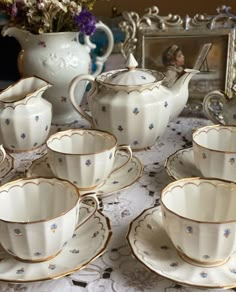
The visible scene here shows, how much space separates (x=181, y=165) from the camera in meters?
0.66

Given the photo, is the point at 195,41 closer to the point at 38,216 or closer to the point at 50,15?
the point at 50,15

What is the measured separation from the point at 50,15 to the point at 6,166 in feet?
0.95

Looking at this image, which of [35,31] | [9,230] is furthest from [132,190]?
[35,31]

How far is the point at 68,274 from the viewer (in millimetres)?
436

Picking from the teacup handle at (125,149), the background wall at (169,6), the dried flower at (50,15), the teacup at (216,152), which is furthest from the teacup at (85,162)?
the background wall at (169,6)

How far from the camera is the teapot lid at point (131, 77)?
0.71 m

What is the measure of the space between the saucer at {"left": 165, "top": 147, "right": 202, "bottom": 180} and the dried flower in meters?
0.30

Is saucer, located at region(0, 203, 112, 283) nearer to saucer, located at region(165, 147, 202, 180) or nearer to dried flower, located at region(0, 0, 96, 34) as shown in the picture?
saucer, located at region(165, 147, 202, 180)

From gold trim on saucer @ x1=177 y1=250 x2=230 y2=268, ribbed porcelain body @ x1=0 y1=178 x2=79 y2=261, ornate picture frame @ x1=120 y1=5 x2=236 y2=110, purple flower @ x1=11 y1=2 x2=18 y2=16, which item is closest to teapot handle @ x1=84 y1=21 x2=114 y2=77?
ornate picture frame @ x1=120 y1=5 x2=236 y2=110

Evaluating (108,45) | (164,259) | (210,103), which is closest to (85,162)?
(164,259)

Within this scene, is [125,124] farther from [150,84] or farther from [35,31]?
[35,31]

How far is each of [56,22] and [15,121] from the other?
220 millimetres

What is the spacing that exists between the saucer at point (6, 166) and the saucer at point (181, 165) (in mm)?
223

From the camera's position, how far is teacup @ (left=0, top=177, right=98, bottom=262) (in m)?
0.43
